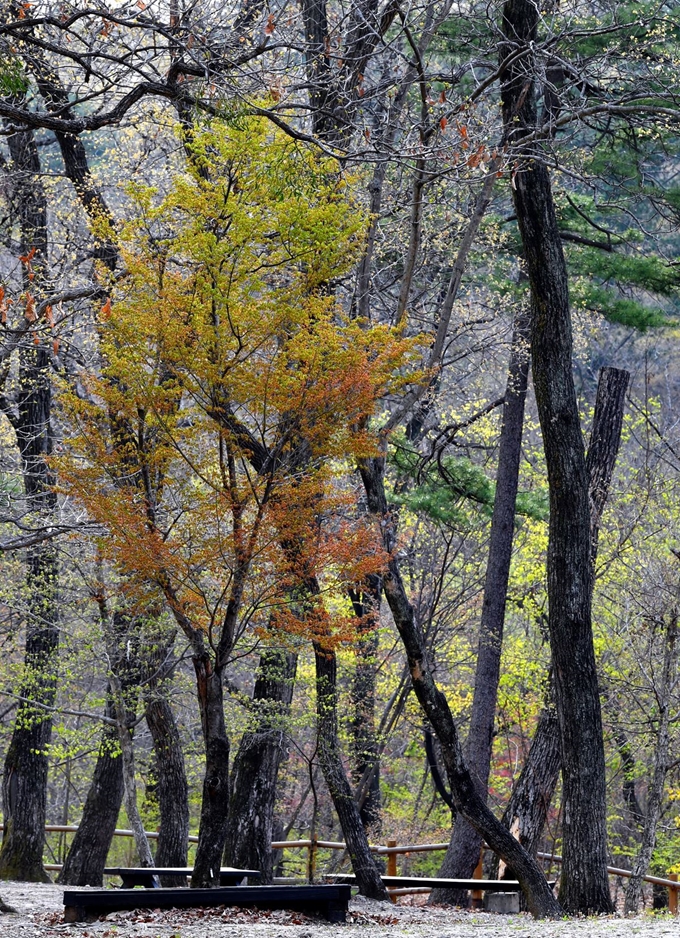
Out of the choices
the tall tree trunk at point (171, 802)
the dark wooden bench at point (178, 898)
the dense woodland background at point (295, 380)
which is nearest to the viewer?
the dark wooden bench at point (178, 898)

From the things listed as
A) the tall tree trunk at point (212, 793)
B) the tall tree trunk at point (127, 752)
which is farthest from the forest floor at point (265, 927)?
Result: the tall tree trunk at point (127, 752)

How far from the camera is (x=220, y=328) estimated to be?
7707mm

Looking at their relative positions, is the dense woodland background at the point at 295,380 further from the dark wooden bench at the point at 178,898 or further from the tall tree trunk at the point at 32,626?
the dark wooden bench at the point at 178,898

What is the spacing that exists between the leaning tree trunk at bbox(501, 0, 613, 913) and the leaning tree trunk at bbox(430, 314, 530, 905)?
413cm

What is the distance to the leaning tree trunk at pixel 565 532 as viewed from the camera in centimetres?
895

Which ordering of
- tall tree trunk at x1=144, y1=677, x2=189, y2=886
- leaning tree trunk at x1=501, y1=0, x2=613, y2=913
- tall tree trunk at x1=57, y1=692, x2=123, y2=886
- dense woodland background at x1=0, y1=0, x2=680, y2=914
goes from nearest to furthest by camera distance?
dense woodland background at x1=0, y1=0, x2=680, y2=914 < leaning tree trunk at x1=501, y1=0, x2=613, y2=913 < tall tree trunk at x1=144, y1=677, x2=189, y2=886 < tall tree trunk at x1=57, y1=692, x2=123, y2=886

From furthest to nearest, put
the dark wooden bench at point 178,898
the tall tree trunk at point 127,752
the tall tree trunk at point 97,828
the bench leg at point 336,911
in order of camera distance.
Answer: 1. the tall tree trunk at point 97,828
2. the tall tree trunk at point 127,752
3. the bench leg at point 336,911
4. the dark wooden bench at point 178,898

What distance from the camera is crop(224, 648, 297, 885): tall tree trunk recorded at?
11133 mm

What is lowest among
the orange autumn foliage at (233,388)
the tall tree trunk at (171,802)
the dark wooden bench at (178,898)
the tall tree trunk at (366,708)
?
the dark wooden bench at (178,898)

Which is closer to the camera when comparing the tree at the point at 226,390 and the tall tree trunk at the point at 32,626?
the tree at the point at 226,390

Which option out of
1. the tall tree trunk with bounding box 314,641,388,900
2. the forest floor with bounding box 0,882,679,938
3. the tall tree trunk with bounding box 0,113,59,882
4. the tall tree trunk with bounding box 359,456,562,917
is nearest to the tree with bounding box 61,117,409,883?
the forest floor with bounding box 0,882,679,938

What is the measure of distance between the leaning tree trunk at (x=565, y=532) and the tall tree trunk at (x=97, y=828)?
525 cm

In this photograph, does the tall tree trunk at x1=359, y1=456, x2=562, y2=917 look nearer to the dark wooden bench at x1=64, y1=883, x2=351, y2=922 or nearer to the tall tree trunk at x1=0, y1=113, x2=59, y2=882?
the dark wooden bench at x1=64, y1=883, x2=351, y2=922

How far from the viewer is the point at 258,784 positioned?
11.4m
